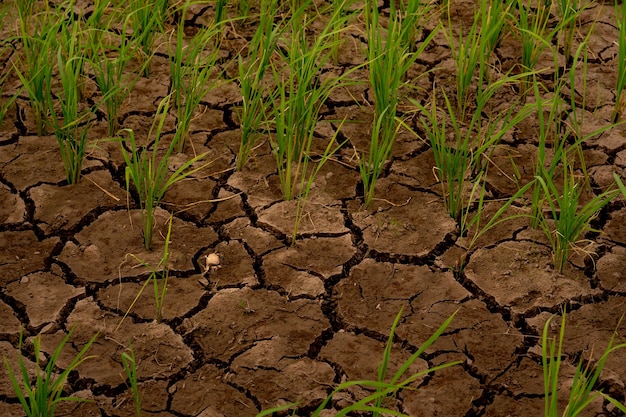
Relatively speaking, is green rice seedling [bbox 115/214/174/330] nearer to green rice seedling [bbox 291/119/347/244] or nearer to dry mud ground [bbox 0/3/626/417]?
dry mud ground [bbox 0/3/626/417]

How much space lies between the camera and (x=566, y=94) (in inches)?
137

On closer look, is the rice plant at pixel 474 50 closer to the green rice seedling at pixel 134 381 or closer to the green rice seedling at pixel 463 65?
the green rice seedling at pixel 463 65

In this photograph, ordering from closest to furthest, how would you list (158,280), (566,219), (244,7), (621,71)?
(566,219)
(158,280)
(621,71)
(244,7)

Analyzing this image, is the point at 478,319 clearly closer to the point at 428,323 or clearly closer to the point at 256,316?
the point at 428,323

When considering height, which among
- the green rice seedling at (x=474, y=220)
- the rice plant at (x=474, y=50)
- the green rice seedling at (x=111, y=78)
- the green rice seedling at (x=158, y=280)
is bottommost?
the green rice seedling at (x=158, y=280)

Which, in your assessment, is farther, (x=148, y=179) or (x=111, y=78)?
(x=111, y=78)

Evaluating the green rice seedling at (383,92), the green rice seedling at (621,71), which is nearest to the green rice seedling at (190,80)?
the green rice seedling at (383,92)

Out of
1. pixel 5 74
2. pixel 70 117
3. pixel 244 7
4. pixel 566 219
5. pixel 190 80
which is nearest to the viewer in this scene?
pixel 566 219

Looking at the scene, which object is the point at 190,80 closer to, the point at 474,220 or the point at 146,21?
the point at 146,21

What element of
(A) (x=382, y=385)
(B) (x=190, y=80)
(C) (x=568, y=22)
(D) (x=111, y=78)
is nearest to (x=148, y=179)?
(D) (x=111, y=78)

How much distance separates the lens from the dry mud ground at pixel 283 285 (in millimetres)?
2472

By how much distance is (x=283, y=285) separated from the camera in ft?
9.09

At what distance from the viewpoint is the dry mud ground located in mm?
2472

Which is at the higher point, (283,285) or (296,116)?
(296,116)
